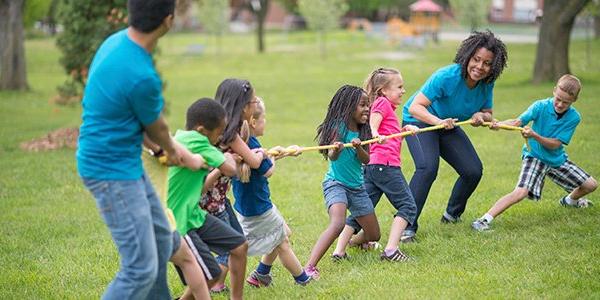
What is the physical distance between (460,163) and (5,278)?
423 centimetres

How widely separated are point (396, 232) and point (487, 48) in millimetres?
1883

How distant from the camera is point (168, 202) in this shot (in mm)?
5523

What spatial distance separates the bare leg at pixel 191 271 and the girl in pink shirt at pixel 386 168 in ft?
6.85

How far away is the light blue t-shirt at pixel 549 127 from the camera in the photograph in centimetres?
831

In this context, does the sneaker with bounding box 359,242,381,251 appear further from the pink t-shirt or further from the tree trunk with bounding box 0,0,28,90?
the tree trunk with bounding box 0,0,28,90

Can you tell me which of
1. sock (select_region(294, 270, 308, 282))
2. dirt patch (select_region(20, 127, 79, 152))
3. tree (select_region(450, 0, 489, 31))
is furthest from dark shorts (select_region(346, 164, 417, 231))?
tree (select_region(450, 0, 489, 31))

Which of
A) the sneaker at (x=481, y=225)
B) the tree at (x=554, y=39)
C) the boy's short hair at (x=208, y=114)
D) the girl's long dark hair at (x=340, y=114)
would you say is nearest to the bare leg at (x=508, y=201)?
the sneaker at (x=481, y=225)

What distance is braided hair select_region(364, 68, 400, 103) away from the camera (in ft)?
25.0

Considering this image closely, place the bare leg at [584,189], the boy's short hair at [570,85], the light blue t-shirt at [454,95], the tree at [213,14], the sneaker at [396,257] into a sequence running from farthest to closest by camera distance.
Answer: the tree at [213,14], the bare leg at [584,189], the boy's short hair at [570,85], the light blue t-shirt at [454,95], the sneaker at [396,257]

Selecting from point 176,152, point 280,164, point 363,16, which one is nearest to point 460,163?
point 176,152

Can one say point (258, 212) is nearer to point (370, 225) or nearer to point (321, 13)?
point (370, 225)

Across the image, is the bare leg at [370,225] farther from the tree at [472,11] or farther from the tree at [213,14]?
the tree at [472,11]

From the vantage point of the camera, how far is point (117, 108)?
4.57 m

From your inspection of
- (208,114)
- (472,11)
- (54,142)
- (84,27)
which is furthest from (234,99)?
(472,11)
